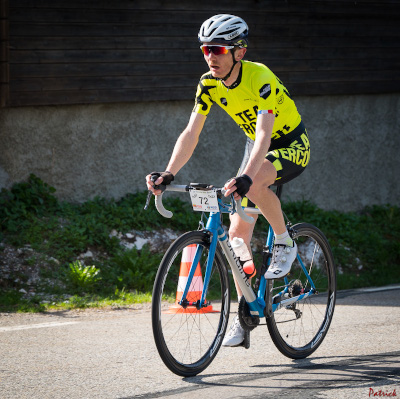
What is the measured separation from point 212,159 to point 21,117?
9.45 ft

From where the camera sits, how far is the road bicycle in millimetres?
4812

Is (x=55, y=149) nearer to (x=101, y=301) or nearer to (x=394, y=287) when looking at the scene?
(x=101, y=301)

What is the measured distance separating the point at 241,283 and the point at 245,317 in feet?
0.77

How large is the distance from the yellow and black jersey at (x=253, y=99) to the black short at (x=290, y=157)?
0.05 m

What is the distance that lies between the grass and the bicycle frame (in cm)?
260

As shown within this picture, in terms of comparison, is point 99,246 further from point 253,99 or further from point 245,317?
point 253,99

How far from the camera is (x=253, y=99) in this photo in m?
5.21

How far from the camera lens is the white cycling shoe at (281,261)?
5281 millimetres

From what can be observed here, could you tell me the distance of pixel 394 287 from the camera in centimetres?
905

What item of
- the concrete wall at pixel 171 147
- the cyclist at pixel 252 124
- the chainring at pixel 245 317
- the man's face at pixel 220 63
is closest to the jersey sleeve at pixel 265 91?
the cyclist at pixel 252 124

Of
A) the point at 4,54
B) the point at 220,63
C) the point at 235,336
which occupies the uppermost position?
the point at 4,54

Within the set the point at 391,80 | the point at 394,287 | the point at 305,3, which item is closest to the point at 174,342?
the point at 394,287

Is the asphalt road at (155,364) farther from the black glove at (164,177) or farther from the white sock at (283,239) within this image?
the black glove at (164,177)

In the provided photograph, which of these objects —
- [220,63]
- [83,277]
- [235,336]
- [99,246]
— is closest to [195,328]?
[235,336]
